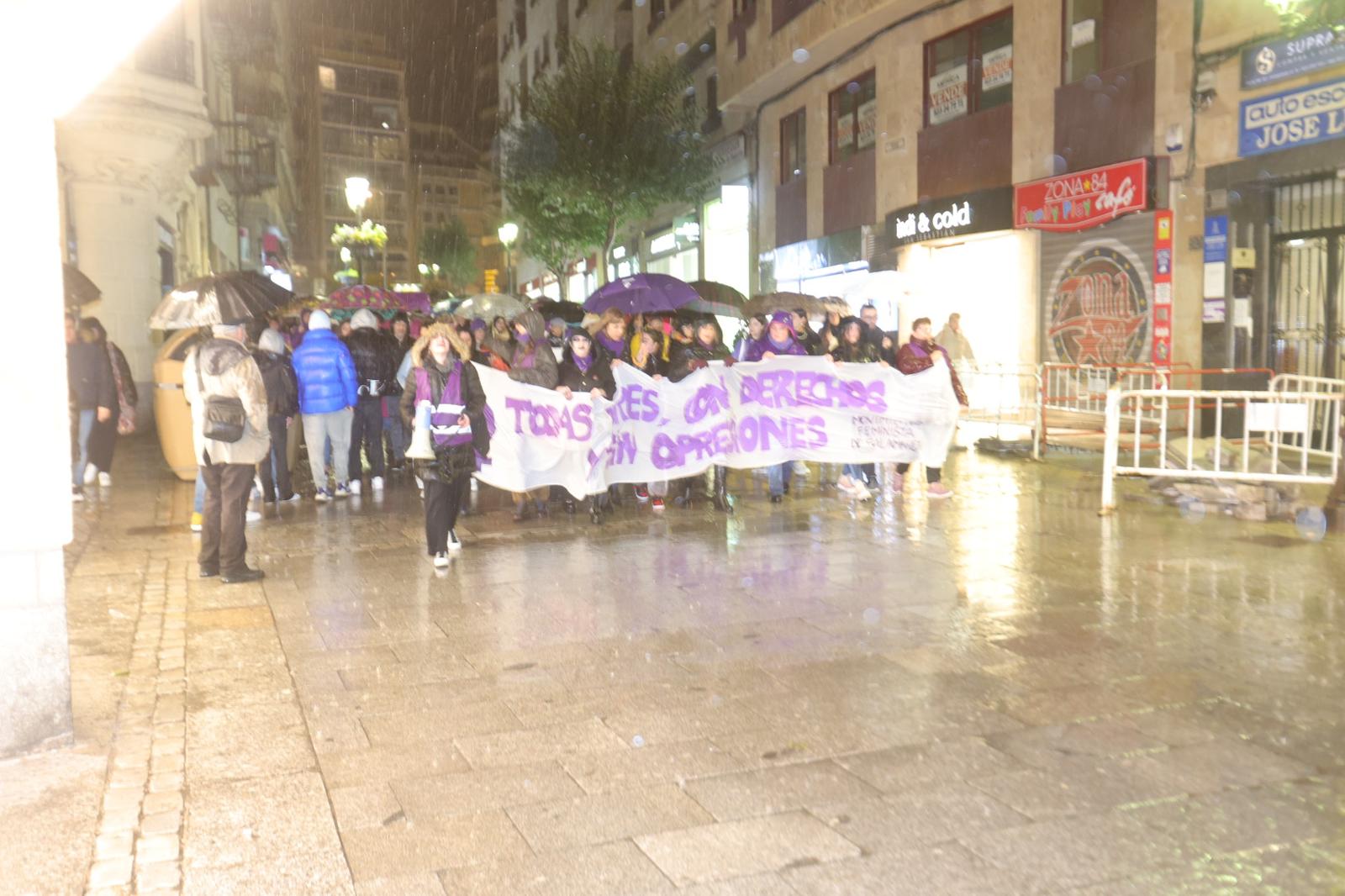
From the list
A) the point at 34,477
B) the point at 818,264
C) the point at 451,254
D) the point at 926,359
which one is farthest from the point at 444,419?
the point at 451,254

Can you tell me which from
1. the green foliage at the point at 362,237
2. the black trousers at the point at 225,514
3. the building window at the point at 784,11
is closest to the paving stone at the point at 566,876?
the black trousers at the point at 225,514

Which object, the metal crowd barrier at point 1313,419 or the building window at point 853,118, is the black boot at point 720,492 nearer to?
the metal crowd barrier at point 1313,419

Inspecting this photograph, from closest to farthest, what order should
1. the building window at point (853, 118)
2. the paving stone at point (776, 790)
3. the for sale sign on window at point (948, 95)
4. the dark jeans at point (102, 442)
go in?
the paving stone at point (776, 790), the dark jeans at point (102, 442), the for sale sign on window at point (948, 95), the building window at point (853, 118)

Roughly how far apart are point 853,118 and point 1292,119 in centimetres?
1197

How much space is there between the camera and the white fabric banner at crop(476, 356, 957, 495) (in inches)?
404

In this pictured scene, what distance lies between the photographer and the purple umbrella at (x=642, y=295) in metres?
13.3

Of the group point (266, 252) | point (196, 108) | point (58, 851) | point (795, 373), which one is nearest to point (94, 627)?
point (58, 851)

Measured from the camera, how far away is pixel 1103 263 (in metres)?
17.5

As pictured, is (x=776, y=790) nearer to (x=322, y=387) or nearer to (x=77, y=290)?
(x=322, y=387)

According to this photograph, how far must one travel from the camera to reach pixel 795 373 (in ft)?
37.6

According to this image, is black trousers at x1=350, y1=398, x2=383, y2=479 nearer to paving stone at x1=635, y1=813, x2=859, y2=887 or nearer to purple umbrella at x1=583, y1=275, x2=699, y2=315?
purple umbrella at x1=583, y1=275, x2=699, y2=315

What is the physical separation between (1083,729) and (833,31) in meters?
20.3

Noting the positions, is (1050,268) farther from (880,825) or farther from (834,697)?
(880,825)

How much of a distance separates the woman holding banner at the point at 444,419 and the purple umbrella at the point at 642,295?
4.52 metres
